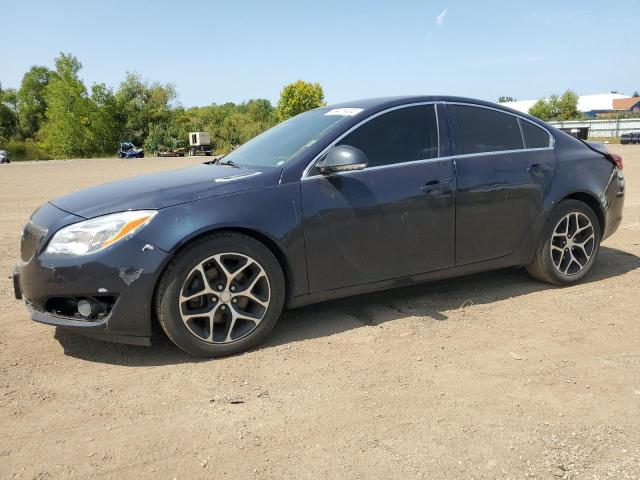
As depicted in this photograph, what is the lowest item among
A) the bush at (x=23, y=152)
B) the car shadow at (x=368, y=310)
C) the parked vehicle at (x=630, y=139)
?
the car shadow at (x=368, y=310)

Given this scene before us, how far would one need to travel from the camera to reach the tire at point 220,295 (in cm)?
326

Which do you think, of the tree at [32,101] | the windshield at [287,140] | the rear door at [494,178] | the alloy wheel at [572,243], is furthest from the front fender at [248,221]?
the tree at [32,101]

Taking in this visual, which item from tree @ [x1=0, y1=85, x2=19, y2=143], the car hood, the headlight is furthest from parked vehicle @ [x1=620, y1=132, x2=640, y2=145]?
tree @ [x1=0, y1=85, x2=19, y2=143]

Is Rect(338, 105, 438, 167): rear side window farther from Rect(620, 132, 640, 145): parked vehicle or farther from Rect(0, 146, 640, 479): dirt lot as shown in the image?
Rect(620, 132, 640, 145): parked vehicle

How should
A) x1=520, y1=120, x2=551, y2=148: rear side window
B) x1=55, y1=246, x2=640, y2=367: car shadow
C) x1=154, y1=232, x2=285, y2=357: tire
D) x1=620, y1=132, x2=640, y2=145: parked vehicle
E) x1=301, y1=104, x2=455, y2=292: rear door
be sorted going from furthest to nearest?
x1=620, y1=132, x2=640, y2=145: parked vehicle, x1=520, y1=120, x2=551, y2=148: rear side window, x1=301, y1=104, x2=455, y2=292: rear door, x1=55, y1=246, x2=640, y2=367: car shadow, x1=154, y1=232, x2=285, y2=357: tire

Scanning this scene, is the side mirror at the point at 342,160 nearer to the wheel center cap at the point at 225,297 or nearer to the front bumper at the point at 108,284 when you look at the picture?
the wheel center cap at the point at 225,297

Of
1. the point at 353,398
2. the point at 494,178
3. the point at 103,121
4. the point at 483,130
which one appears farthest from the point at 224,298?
the point at 103,121

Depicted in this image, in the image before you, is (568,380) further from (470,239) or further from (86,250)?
(86,250)

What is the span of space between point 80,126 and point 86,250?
228 feet

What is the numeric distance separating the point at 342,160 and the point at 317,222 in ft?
1.45

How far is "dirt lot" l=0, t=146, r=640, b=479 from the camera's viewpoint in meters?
2.36

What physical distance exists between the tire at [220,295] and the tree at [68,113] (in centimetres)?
6846

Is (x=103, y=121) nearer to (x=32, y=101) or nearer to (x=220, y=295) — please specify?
(x=32, y=101)

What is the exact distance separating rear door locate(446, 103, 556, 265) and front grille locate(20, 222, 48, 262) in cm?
288
